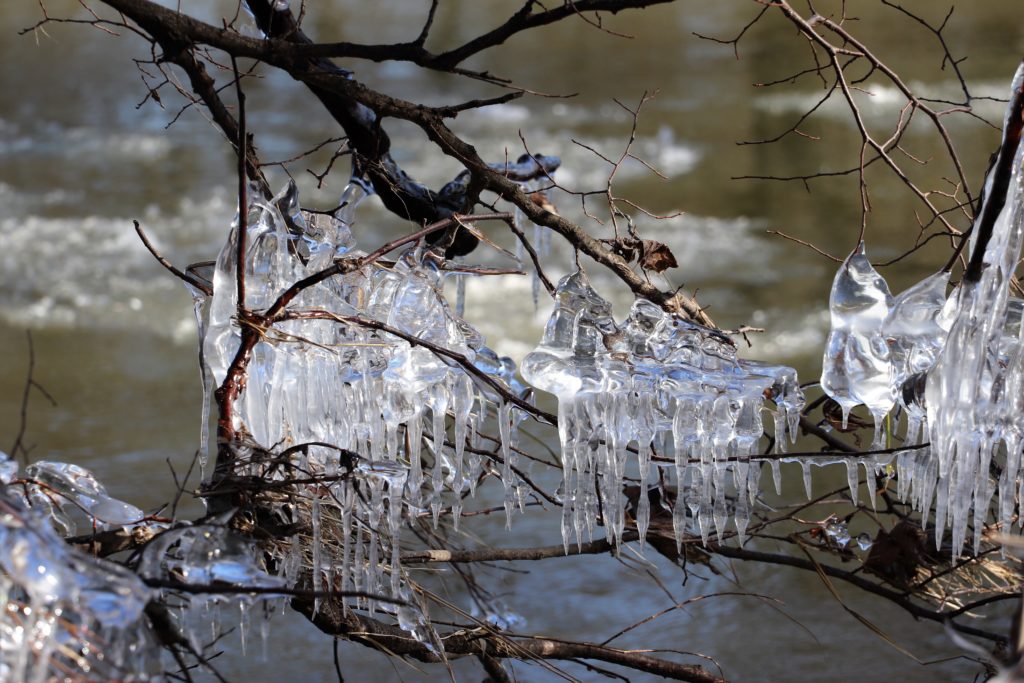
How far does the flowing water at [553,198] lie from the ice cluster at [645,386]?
19.1 inches

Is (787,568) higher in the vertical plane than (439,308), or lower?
lower

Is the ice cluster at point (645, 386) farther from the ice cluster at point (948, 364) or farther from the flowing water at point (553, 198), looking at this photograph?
the flowing water at point (553, 198)

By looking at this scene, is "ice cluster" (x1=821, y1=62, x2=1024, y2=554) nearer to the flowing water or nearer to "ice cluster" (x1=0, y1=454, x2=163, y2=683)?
the flowing water

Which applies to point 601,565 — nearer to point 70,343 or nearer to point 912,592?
point 912,592

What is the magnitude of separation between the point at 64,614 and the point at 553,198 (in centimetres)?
608

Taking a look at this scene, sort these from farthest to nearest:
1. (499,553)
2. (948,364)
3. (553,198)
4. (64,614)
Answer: (553,198) < (499,553) < (948,364) < (64,614)

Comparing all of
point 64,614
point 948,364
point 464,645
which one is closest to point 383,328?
→ point 64,614

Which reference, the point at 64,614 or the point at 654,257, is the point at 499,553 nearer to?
the point at 654,257

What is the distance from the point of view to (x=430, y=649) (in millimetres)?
2252

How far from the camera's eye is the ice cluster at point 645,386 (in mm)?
2012

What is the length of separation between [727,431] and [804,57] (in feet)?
29.8

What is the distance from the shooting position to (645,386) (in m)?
2.03

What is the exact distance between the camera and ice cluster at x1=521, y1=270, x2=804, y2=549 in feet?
6.60

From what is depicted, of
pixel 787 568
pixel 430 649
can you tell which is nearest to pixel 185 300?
pixel 787 568
